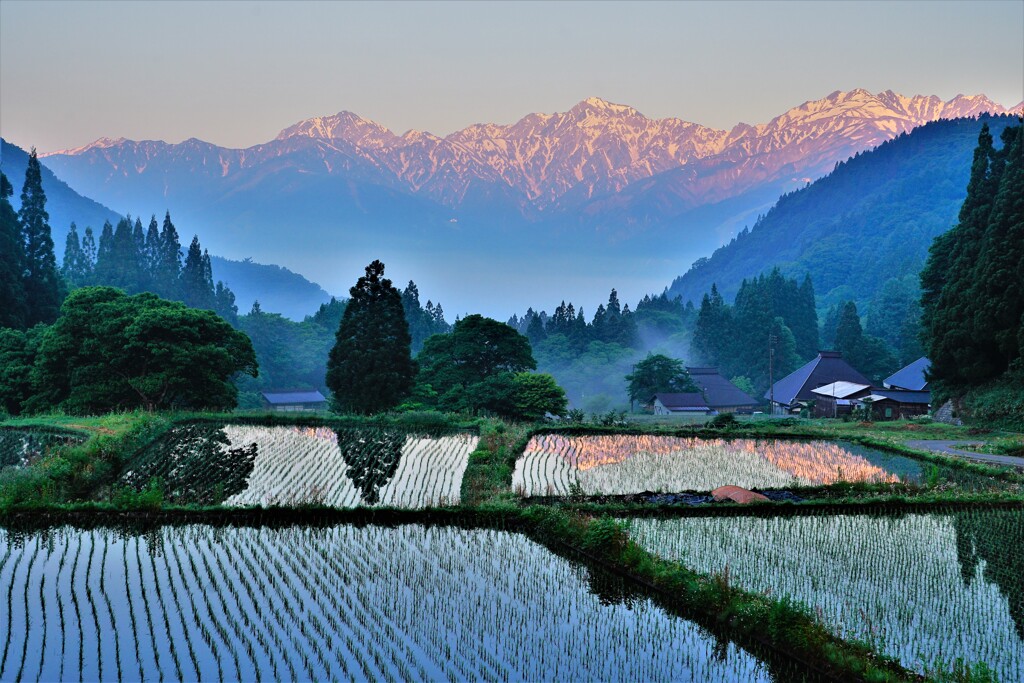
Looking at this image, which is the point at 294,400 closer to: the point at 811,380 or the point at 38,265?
the point at 38,265

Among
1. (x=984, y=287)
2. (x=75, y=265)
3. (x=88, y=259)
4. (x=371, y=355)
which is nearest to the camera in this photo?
(x=984, y=287)

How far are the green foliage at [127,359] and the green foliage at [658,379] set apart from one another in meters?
40.8

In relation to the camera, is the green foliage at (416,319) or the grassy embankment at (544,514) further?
the green foliage at (416,319)

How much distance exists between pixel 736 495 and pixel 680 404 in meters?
50.6

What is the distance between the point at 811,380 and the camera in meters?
75.2

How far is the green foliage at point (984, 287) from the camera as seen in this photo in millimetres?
43531

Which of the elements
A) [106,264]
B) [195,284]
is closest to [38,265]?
[106,264]

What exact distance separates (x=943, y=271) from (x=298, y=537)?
4732cm

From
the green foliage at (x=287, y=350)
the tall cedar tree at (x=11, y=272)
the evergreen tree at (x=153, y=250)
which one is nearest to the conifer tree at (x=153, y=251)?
the evergreen tree at (x=153, y=250)

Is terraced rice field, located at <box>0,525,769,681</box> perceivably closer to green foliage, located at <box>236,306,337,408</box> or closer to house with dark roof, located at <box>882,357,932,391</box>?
house with dark roof, located at <box>882,357,932,391</box>

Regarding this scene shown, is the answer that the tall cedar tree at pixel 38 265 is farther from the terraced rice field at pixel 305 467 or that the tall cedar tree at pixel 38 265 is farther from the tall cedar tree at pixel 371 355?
the terraced rice field at pixel 305 467

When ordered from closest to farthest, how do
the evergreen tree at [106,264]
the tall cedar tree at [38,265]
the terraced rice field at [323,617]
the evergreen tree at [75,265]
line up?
1. the terraced rice field at [323,617]
2. the tall cedar tree at [38,265]
3. the evergreen tree at [75,265]
4. the evergreen tree at [106,264]

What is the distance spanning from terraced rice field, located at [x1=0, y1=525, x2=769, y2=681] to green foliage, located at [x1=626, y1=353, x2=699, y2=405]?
195 feet

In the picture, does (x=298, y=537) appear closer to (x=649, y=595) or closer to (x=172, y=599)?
(x=172, y=599)
